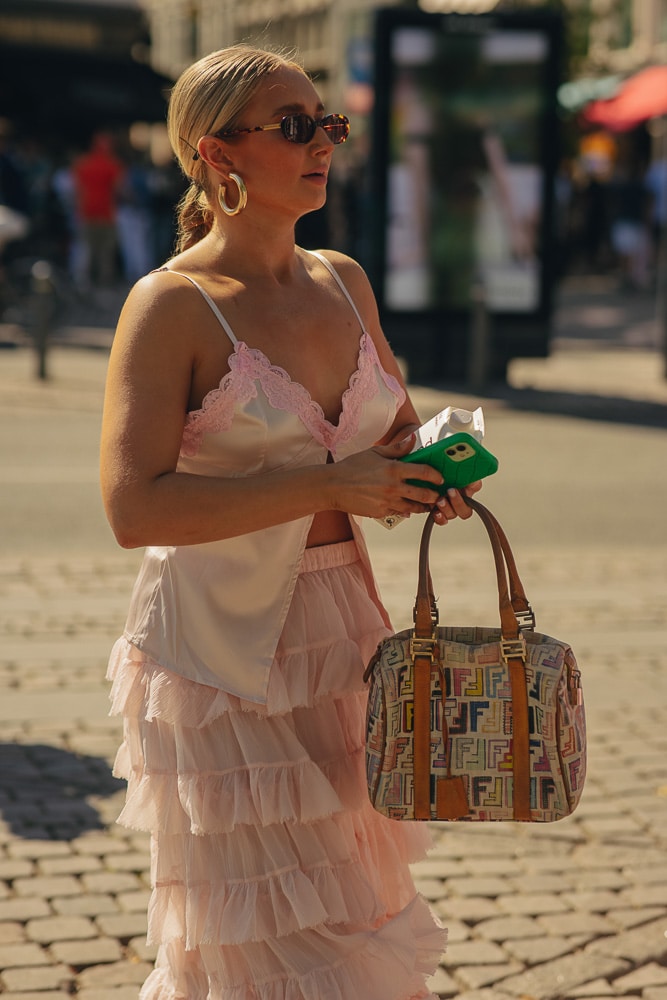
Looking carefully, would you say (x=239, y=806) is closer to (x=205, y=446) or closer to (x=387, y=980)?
(x=387, y=980)

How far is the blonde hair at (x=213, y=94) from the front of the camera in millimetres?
2775

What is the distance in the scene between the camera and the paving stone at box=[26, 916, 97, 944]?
4000mm

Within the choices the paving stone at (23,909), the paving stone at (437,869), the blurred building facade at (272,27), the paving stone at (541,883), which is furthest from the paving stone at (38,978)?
the blurred building facade at (272,27)

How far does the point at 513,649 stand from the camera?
267 centimetres

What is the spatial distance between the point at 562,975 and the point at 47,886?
141 cm

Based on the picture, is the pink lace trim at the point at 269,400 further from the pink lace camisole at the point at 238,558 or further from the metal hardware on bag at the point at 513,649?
the metal hardware on bag at the point at 513,649

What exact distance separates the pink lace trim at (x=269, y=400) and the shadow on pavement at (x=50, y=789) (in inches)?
88.4

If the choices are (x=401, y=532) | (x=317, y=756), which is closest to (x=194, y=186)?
(x=317, y=756)

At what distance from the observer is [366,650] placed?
298cm

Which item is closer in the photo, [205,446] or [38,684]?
[205,446]

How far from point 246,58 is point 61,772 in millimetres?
3040

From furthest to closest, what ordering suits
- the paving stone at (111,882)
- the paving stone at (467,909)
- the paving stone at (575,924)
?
the paving stone at (111,882) → the paving stone at (467,909) → the paving stone at (575,924)

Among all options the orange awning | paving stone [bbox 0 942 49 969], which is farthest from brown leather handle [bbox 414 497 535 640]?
the orange awning

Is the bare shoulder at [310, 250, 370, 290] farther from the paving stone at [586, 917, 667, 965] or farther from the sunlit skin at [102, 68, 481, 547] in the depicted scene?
the paving stone at [586, 917, 667, 965]
